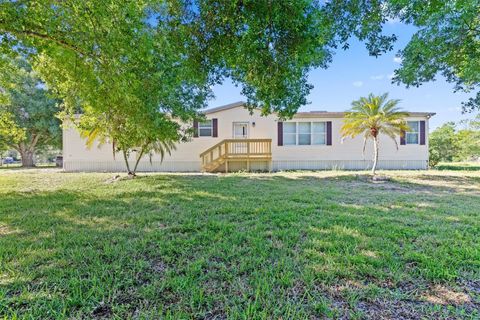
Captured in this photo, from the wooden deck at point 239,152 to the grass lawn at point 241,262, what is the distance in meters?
8.36

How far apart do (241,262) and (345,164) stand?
13906 millimetres

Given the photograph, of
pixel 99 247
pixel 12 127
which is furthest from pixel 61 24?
pixel 12 127

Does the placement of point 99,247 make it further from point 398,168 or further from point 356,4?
point 398,168

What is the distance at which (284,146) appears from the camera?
14.8 m

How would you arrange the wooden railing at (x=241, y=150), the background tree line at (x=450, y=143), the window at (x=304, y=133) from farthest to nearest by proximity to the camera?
the background tree line at (x=450, y=143) → the window at (x=304, y=133) → the wooden railing at (x=241, y=150)

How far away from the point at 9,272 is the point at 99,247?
2.70 ft

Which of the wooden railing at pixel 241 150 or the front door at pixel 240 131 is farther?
the front door at pixel 240 131

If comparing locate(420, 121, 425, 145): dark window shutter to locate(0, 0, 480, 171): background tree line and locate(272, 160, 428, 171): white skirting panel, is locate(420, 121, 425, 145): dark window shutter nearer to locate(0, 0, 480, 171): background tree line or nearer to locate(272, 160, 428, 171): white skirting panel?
locate(272, 160, 428, 171): white skirting panel

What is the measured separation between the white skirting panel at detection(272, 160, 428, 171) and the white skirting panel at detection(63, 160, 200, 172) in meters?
5.21

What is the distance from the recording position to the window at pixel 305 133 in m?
14.9

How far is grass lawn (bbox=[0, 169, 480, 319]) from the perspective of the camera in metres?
1.97

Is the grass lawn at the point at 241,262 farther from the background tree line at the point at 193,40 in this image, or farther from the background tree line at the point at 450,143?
the background tree line at the point at 450,143

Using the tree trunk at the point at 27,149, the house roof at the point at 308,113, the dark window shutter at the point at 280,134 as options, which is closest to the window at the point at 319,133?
the house roof at the point at 308,113

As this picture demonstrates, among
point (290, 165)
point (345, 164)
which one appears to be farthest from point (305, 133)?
point (345, 164)
